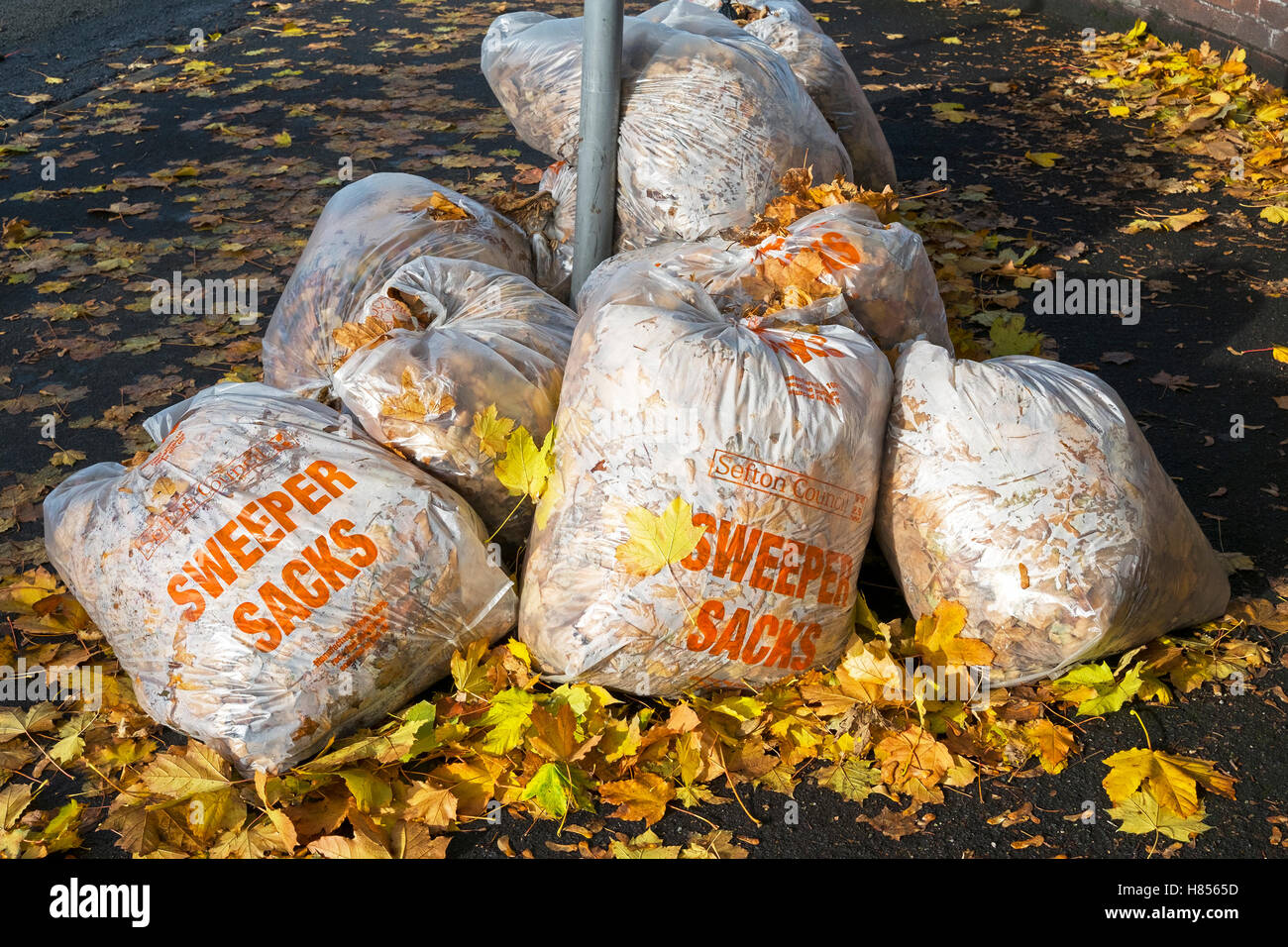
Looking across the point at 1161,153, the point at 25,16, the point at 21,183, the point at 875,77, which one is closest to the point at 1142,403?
the point at 1161,153

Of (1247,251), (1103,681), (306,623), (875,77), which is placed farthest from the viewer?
(875,77)

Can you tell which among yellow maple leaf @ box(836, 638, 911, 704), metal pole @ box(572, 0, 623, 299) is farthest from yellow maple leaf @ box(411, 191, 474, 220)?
yellow maple leaf @ box(836, 638, 911, 704)

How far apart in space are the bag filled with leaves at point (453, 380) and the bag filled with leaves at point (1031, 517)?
2.51ft

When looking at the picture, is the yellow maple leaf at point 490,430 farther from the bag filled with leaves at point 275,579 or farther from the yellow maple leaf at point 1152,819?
the yellow maple leaf at point 1152,819

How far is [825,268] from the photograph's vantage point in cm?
236

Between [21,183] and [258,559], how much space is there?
11.5 ft

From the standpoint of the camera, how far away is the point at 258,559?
77.2 inches

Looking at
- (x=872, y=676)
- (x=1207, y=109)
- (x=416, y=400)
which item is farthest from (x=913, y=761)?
(x=1207, y=109)

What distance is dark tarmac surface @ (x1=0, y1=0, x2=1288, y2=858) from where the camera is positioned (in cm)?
189

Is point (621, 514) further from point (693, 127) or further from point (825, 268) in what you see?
point (693, 127)

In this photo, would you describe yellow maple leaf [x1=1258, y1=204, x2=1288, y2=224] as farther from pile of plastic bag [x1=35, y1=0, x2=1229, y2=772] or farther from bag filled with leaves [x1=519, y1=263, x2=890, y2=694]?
bag filled with leaves [x1=519, y1=263, x2=890, y2=694]

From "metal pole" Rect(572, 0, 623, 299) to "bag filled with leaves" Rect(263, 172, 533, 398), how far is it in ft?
0.68

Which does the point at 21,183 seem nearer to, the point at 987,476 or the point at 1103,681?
the point at 987,476

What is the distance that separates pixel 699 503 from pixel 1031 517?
64cm
